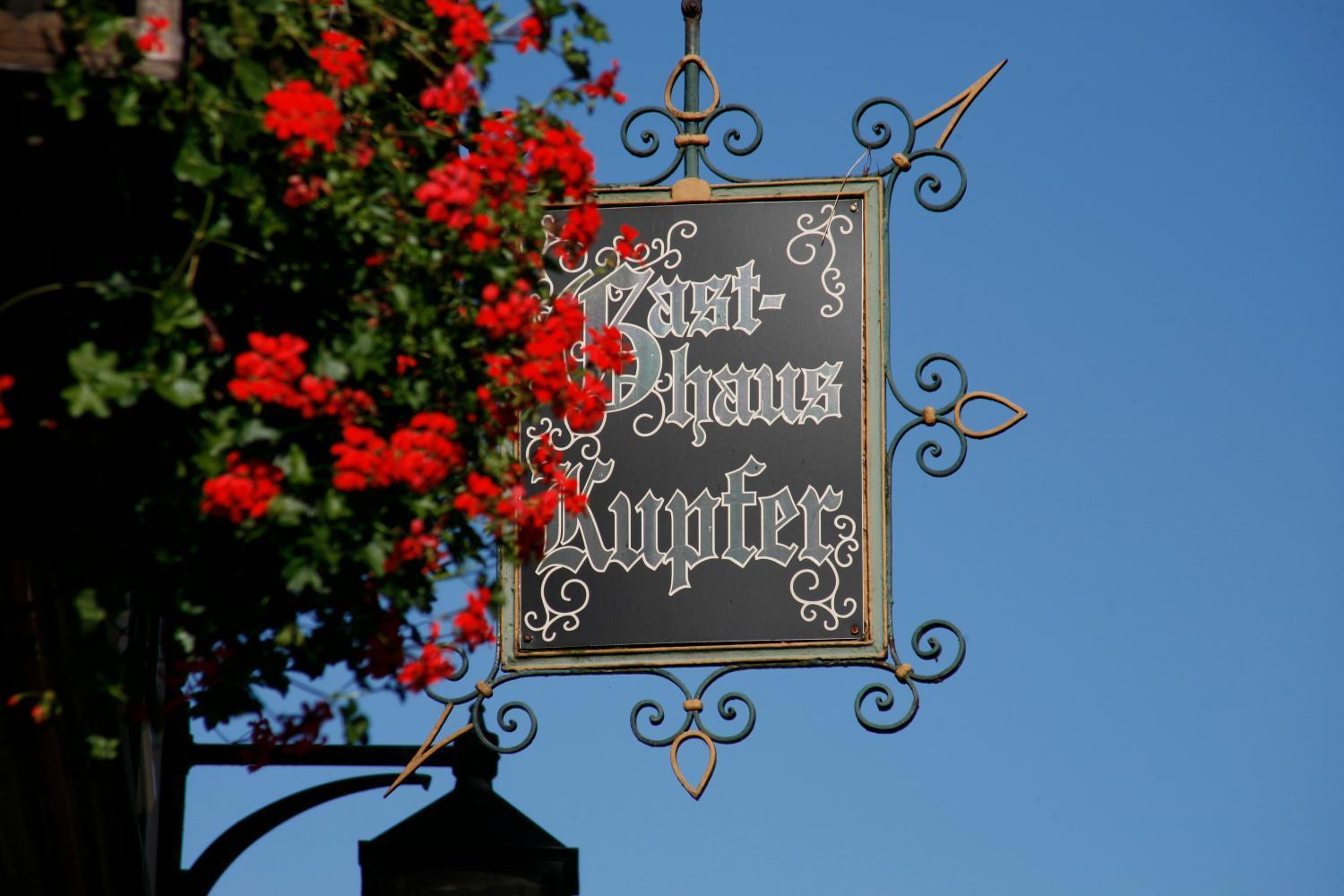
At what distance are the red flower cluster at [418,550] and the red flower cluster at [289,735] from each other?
0.45 meters

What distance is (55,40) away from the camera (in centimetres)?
504

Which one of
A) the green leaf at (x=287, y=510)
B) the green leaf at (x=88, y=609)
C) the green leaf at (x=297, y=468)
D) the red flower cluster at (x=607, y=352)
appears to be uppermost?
the red flower cluster at (x=607, y=352)

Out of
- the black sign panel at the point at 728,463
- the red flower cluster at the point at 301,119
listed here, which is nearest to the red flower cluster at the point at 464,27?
the red flower cluster at the point at 301,119

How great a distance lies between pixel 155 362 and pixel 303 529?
0.51m

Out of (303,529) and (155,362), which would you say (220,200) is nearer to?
(155,362)

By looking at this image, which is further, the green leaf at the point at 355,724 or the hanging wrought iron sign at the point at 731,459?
the hanging wrought iron sign at the point at 731,459

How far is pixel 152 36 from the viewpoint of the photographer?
5.07 meters

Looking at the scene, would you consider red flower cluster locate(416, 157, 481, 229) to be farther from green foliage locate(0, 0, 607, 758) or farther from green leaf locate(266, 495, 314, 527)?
green leaf locate(266, 495, 314, 527)

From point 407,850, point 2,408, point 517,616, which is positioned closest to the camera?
point 2,408

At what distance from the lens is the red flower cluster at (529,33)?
584 centimetres

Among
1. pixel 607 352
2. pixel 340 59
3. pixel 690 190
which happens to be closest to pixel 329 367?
pixel 340 59

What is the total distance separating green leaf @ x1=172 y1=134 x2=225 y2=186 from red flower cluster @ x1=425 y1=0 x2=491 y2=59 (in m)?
0.79

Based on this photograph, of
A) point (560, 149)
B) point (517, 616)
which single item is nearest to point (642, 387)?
point (517, 616)

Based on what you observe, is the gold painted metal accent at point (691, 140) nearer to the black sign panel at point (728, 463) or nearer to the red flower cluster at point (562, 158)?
the black sign panel at point (728, 463)
